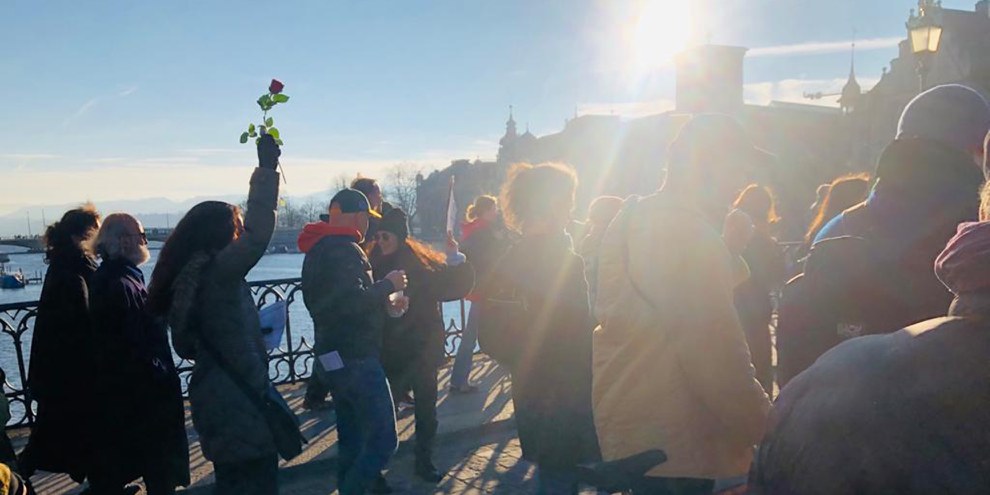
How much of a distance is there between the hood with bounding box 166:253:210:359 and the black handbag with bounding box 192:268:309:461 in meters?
0.03

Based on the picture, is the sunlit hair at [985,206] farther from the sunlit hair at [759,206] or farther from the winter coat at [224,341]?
the sunlit hair at [759,206]

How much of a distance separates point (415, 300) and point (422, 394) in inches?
27.1

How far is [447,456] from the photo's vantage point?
19.4 feet

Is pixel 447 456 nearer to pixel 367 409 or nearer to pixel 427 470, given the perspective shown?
pixel 427 470

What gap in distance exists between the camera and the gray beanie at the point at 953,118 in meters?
2.40

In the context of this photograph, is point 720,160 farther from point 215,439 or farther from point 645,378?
point 215,439

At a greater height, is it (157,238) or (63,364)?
(63,364)

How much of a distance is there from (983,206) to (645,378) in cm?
124

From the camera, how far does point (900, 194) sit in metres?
2.29

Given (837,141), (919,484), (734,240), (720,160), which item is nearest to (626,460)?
(720,160)

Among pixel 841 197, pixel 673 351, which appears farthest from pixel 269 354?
pixel 841 197

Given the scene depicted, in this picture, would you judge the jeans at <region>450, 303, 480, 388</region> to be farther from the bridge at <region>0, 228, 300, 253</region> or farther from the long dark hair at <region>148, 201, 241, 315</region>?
the bridge at <region>0, 228, 300, 253</region>

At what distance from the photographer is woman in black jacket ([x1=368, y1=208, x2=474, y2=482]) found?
4941mm

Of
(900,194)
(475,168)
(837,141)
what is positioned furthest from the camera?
(475,168)
